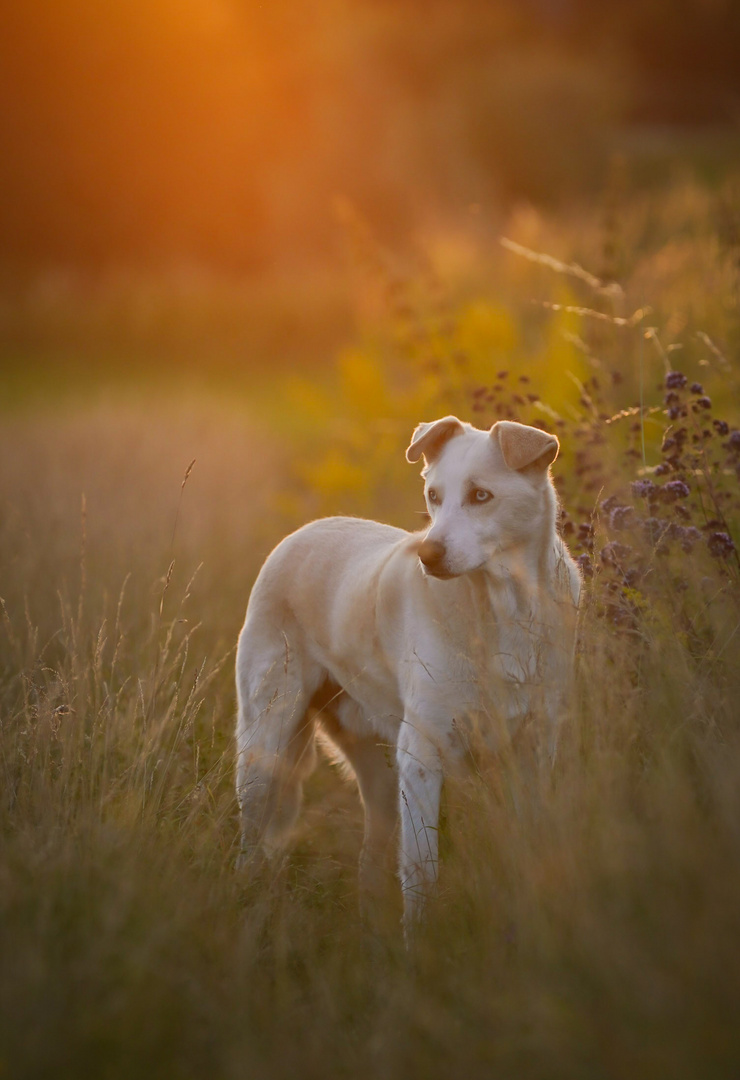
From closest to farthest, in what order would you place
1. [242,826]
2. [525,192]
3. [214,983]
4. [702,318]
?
[214,983] < [242,826] < [702,318] < [525,192]

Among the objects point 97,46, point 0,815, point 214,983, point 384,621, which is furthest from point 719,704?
point 97,46

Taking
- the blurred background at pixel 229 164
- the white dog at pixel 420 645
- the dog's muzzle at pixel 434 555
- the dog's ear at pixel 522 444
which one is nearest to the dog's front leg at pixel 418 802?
the white dog at pixel 420 645

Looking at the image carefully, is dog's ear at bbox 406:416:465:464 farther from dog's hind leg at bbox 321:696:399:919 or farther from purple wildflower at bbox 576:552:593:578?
dog's hind leg at bbox 321:696:399:919

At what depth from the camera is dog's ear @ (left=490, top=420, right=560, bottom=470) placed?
3.29 meters

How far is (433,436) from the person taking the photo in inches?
144

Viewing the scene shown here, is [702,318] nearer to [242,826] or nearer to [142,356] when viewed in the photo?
[242,826]

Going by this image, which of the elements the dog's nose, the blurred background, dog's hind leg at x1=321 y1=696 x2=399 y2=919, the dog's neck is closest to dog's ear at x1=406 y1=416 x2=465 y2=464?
the dog's neck

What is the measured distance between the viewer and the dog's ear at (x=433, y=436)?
11.9 ft

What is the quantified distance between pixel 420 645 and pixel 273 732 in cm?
93

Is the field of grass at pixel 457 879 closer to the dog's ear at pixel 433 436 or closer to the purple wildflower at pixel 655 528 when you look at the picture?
the purple wildflower at pixel 655 528

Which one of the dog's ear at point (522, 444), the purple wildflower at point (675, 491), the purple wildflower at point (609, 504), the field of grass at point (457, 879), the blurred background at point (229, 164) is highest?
the blurred background at point (229, 164)

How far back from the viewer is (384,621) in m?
3.63

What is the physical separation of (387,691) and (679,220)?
27.1 ft

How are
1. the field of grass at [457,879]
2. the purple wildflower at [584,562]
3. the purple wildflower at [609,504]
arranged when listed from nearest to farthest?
the field of grass at [457,879], the purple wildflower at [584,562], the purple wildflower at [609,504]
